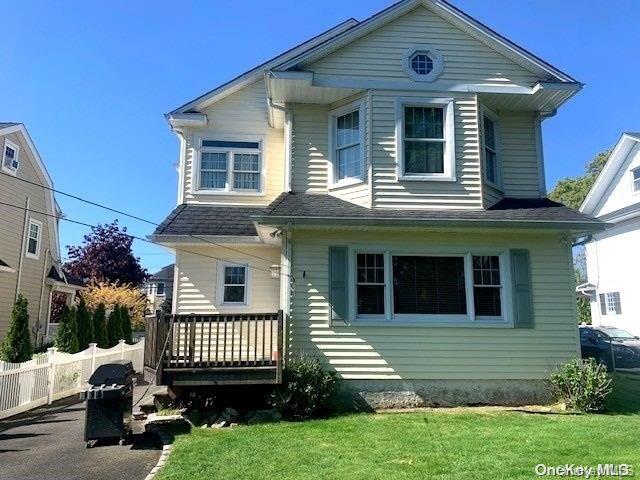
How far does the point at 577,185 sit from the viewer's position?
4106 centimetres

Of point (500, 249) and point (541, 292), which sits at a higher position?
point (500, 249)

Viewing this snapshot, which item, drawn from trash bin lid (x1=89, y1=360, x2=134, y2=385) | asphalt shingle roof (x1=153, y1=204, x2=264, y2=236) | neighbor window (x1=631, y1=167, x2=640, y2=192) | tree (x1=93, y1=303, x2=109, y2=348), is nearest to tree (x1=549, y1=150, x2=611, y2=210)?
neighbor window (x1=631, y1=167, x2=640, y2=192)

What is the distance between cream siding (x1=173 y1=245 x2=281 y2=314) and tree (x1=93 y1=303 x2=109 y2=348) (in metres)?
6.62

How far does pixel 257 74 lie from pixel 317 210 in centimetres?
541

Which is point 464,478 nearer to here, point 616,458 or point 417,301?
point 616,458

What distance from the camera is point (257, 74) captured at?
42.1 ft

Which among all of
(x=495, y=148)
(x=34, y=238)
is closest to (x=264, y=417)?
(x=495, y=148)

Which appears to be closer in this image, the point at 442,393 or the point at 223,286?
the point at 442,393

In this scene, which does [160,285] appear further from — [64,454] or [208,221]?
[64,454]

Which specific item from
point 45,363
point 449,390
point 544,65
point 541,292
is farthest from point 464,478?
point 45,363

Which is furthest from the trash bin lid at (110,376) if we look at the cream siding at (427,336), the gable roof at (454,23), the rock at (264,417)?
the gable roof at (454,23)

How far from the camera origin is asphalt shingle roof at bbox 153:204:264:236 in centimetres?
1092

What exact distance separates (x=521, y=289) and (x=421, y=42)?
5705 mm

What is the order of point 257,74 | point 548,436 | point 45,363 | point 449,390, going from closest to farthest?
point 548,436 < point 449,390 < point 45,363 < point 257,74
